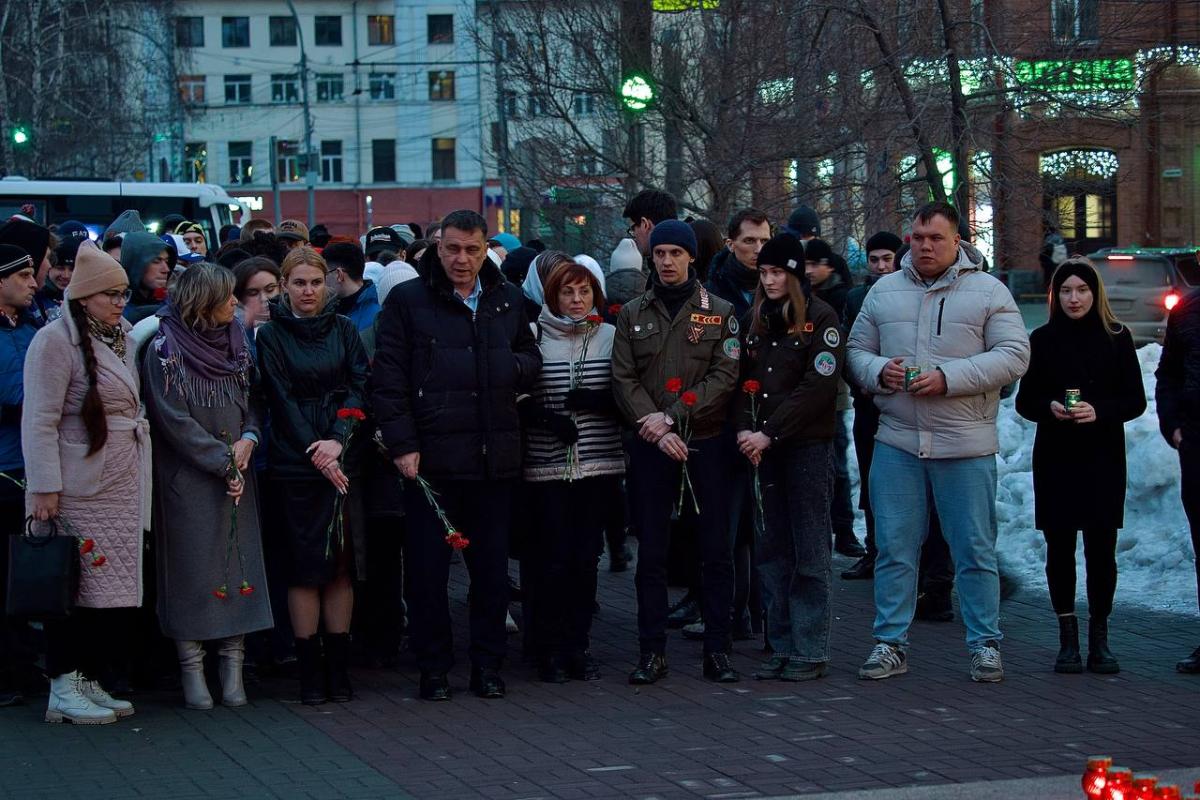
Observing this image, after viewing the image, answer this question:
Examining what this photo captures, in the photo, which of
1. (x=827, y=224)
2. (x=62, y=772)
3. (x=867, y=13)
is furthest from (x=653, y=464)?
(x=827, y=224)

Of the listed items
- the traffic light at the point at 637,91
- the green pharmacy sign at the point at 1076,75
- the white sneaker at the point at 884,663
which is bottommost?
the white sneaker at the point at 884,663

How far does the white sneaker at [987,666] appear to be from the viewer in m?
7.94

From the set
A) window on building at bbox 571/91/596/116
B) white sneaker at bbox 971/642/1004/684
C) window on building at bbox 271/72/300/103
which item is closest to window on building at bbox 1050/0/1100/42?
window on building at bbox 571/91/596/116

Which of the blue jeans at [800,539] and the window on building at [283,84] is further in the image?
the window on building at [283,84]

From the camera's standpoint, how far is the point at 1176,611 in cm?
959

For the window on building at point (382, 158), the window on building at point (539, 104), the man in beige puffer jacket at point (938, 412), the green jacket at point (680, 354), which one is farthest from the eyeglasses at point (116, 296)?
the window on building at point (382, 158)

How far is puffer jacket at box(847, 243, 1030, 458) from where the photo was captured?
7.86 meters

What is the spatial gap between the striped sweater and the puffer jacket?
119cm

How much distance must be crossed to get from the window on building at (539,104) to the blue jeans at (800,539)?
10.1 m

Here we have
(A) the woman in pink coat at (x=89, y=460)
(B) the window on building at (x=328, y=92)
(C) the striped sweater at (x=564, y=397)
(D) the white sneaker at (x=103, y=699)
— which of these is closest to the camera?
(A) the woman in pink coat at (x=89, y=460)

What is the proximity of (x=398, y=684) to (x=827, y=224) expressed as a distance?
874cm

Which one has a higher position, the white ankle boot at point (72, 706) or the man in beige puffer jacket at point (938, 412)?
the man in beige puffer jacket at point (938, 412)

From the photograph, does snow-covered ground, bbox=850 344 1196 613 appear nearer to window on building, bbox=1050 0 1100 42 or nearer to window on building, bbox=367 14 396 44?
window on building, bbox=1050 0 1100 42

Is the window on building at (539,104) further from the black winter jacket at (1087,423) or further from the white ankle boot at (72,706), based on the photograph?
the white ankle boot at (72,706)
